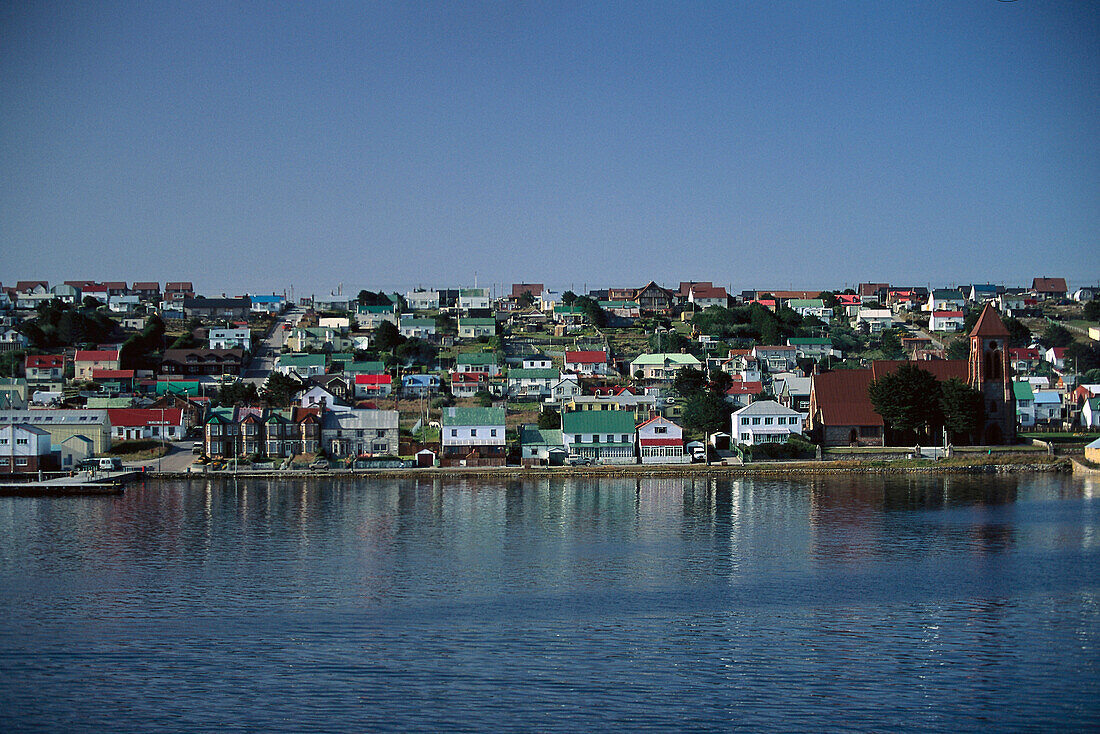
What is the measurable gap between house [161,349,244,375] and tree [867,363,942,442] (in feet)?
70.1

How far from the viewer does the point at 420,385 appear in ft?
110

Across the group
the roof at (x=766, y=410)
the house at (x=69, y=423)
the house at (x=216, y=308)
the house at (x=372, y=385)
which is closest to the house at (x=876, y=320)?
the roof at (x=766, y=410)

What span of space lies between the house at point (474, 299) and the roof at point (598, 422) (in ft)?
81.2

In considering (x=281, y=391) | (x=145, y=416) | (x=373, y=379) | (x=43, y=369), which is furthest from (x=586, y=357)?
(x=43, y=369)

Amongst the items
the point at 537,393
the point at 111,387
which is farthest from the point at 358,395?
the point at 111,387

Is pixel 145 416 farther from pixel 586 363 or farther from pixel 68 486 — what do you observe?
pixel 586 363

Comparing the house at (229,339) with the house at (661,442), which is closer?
the house at (661,442)

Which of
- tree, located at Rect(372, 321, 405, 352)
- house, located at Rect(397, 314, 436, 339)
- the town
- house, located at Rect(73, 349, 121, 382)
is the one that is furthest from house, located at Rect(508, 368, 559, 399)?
house, located at Rect(73, 349, 121, 382)

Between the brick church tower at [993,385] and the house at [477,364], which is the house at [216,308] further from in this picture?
the brick church tower at [993,385]

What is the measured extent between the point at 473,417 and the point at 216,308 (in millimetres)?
28522

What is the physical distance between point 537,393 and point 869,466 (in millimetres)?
11206

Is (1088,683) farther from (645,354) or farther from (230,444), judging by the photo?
(645,354)

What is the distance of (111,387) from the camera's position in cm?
3397

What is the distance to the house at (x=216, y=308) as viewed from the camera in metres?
49.9
